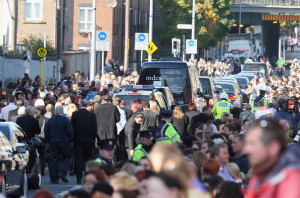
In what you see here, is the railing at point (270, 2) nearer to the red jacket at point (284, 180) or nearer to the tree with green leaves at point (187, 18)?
the tree with green leaves at point (187, 18)

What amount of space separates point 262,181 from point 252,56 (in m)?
85.4

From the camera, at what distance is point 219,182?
27.1ft

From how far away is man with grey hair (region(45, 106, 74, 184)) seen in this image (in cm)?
1736

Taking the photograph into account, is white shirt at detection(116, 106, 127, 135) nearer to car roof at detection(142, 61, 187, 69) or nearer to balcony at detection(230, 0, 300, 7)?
car roof at detection(142, 61, 187, 69)

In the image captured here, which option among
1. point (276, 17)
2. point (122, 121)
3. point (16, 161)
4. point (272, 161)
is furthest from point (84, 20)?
point (272, 161)

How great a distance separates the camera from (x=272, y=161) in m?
5.39

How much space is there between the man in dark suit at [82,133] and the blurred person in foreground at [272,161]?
1235 cm

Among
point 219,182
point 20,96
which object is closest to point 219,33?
point 20,96

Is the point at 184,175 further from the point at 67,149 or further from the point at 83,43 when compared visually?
the point at 83,43

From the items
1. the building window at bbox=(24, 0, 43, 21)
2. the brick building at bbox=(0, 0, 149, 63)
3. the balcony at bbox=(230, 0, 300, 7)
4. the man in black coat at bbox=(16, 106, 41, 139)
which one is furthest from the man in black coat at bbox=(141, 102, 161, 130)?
the balcony at bbox=(230, 0, 300, 7)

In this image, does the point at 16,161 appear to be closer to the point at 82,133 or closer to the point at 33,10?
the point at 82,133

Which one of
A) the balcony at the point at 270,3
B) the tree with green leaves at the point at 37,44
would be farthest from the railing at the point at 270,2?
the tree with green leaves at the point at 37,44

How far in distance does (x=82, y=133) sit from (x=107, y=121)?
3.60 ft

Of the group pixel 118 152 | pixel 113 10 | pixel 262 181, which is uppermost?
pixel 113 10
